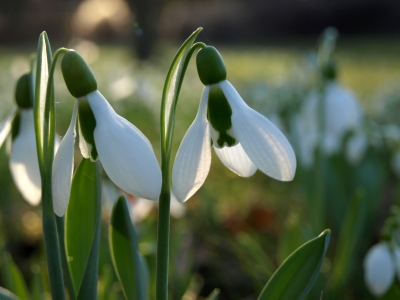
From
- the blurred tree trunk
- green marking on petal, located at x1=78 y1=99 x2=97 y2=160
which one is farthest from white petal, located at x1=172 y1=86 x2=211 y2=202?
the blurred tree trunk

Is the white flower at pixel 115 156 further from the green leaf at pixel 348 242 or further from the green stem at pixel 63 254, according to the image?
the green leaf at pixel 348 242

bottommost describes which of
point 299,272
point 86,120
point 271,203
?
point 271,203

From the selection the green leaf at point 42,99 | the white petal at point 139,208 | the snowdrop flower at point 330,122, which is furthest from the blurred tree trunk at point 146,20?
the green leaf at point 42,99

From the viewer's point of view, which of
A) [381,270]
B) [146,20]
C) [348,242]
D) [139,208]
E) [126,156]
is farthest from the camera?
[146,20]

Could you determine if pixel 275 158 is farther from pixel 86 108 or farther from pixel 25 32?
pixel 25 32

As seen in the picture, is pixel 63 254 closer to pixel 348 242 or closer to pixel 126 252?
pixel 126 252

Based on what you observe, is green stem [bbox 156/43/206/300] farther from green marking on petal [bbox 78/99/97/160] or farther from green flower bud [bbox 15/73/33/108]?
green flower bud [bbox 15/73/33/108]

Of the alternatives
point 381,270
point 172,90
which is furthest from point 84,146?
point 381,270
